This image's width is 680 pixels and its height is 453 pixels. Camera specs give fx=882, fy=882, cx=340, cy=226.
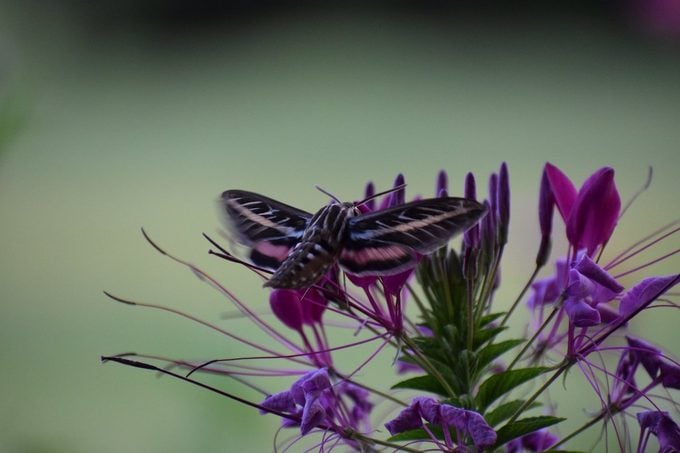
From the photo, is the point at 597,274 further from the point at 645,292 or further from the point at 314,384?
the point at 314,384

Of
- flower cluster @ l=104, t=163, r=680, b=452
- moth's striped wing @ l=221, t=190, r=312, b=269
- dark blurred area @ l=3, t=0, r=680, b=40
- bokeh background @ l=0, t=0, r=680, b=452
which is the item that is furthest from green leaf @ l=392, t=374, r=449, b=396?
dark blurred area @ l=3, t=0, r=680, b=40

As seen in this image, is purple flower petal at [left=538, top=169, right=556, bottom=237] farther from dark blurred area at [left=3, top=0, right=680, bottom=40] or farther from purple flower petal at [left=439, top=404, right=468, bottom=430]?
dark blurred area at [left=3, top=0, right=680, bottom=40]

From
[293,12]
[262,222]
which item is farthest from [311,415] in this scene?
[293,12]

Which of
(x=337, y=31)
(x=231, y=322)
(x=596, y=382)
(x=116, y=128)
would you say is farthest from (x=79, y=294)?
(x=596, y=382)

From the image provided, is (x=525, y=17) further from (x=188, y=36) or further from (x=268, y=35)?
(x=188, y=36)

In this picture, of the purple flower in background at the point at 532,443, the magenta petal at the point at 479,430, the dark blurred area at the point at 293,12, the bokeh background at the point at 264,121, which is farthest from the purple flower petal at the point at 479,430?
the dark blurred area at the point at 293,12

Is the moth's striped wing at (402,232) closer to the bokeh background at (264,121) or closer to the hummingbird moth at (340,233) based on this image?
the hummingbird moth at (340,233)
